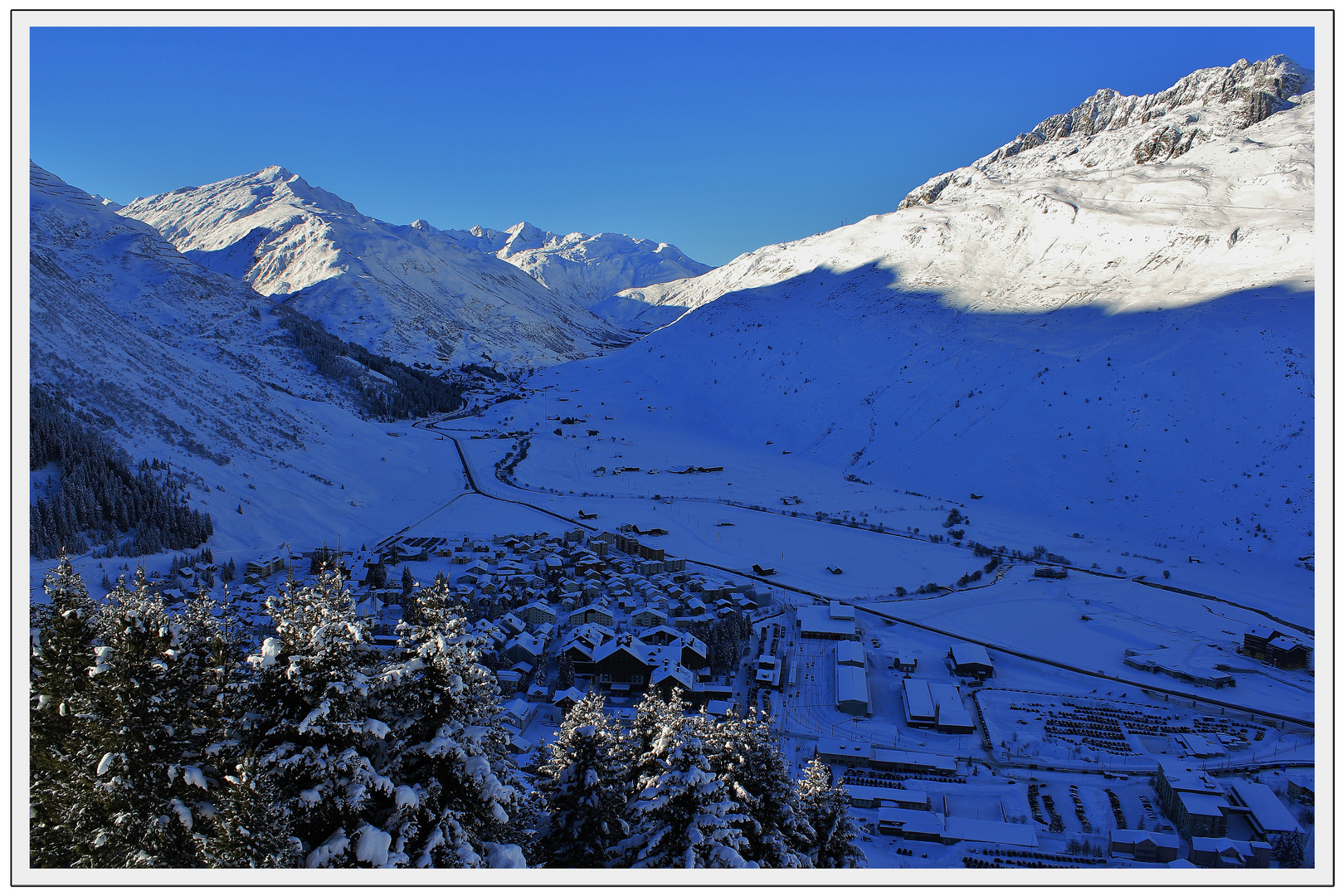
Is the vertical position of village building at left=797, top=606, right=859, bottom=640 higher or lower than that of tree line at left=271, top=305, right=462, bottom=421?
lower

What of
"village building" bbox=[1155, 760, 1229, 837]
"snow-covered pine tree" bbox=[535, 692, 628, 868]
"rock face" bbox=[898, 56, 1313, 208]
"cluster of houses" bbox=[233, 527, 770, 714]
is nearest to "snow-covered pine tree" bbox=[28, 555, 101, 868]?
"snow-covered pine tree" bbox=[535, 692, 628, 868]

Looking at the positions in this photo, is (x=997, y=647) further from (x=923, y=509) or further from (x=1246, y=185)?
(x=1246, y=185)

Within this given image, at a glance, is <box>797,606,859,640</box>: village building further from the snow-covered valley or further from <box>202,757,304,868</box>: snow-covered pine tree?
<box>202,757,304,868</box>: snow-covered pine tree

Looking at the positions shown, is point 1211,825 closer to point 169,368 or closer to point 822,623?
point 822,623

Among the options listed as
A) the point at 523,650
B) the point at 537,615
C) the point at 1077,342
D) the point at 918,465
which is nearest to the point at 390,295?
the point at 918,465

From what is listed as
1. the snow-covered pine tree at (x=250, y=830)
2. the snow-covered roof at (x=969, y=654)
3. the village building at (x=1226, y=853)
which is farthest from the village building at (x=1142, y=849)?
the snow-covered pine tree at (x=250, y=830)

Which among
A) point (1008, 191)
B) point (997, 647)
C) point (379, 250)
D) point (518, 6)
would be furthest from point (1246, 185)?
point (379, 250)
